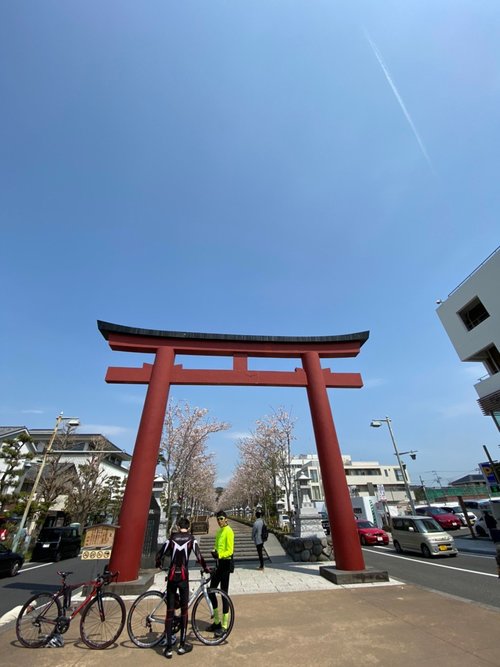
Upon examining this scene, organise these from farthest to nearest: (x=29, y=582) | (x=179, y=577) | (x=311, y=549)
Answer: (x=311, y=549)
(x=29, y=582)
(x=179, y=577)

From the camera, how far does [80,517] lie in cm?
2622

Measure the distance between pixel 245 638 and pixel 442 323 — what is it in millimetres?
25706

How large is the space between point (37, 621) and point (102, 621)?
0.93m

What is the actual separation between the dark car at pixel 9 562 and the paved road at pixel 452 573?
1363 cm

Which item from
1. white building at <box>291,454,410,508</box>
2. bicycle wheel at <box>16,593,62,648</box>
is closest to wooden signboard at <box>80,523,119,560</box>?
bicycle wheel at <box>16,593,62,648</box>

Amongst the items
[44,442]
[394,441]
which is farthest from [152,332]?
[44,442]

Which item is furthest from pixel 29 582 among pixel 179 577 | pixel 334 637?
pixel 334 637

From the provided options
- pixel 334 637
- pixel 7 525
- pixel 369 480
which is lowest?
pixel 334 637

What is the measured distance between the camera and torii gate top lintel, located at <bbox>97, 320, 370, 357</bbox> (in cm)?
1030

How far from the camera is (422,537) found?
553 inches

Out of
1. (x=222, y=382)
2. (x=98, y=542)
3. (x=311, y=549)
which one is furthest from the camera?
(x=311, y=549)

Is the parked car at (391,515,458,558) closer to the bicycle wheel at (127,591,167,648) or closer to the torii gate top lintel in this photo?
the torii gate top lintel

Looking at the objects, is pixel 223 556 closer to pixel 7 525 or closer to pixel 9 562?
pixel 9 562

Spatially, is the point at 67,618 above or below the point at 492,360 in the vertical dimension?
below
